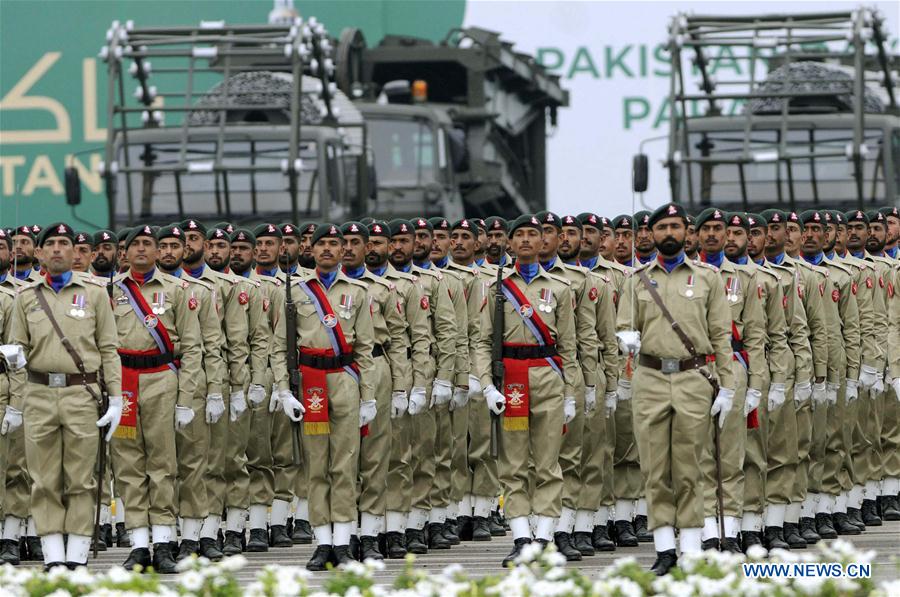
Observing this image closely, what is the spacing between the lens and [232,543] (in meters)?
14.3

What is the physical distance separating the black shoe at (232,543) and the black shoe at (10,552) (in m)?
1.32

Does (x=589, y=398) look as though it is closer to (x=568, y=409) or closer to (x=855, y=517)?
(x=568, y=409)

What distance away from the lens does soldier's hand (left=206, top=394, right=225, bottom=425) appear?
13477 millimetres

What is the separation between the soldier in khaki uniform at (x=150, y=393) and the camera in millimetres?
12922

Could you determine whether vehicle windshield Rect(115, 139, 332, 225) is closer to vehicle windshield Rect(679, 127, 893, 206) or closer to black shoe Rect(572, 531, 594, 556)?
vehicle windshield Rect(679, 127, 893, 206)

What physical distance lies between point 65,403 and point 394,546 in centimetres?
261

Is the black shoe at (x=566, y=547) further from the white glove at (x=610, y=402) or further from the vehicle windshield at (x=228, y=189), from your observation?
the vehicle windshield at (x=228, y=189)

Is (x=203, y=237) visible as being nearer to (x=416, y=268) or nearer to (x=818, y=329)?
(x=416, y=268)

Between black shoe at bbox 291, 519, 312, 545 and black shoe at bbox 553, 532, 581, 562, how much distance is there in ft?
7.31

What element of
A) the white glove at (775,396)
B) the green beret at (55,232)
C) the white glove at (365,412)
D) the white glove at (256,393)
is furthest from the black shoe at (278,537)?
the white glove at (775,396)

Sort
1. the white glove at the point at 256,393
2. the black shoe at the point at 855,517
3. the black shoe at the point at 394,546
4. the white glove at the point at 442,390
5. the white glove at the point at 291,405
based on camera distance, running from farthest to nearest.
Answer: the black shoe at the point at 855,517 < the white glove at the point at 256,393 < the white glove at the point at 442,390 < the black shoe at the point at 394,546 < the white glove at the point at 291,405

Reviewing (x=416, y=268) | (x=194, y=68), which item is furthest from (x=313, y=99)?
(x=416, y=268)

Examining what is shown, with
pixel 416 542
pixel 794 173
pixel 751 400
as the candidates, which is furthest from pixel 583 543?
pixel 794 173

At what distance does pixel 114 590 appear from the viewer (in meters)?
8.84
